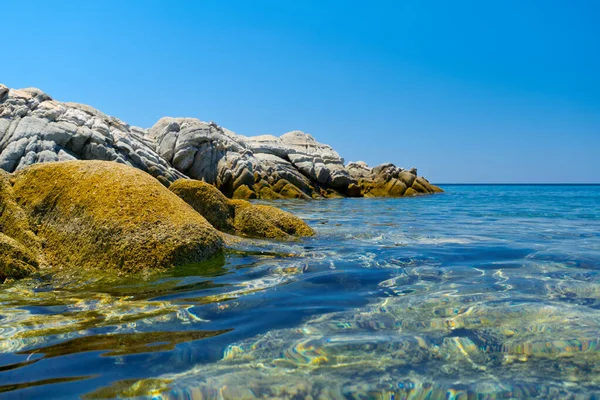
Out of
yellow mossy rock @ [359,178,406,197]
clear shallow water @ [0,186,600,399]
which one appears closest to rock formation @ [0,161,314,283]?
clear shallow water @ [0,186,600,399]

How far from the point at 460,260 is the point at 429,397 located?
5.26 m

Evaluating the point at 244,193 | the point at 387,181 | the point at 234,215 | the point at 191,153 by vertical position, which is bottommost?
the point at 234,215

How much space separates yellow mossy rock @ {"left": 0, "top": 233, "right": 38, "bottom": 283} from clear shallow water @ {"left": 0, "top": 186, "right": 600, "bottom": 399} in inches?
10.9

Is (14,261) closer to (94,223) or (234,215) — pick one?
(94,223)

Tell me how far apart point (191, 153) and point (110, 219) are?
99.6ft

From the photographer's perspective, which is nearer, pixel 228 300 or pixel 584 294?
pixel 228 300

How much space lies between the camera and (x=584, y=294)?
5344mm

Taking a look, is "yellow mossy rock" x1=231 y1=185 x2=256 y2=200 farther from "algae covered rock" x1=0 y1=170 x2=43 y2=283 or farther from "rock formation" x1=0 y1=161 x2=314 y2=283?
"algae covered rock" x1=0 y1=170 x2=43 y2=283

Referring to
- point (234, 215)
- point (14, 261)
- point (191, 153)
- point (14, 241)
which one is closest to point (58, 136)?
point (191, 153)

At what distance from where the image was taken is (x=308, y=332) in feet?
13.0

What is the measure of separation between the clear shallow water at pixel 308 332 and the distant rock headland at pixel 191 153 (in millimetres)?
14483

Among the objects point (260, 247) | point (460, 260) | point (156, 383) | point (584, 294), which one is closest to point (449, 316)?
point (584, 294)

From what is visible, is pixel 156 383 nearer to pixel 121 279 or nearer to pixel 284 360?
pixel 284 360

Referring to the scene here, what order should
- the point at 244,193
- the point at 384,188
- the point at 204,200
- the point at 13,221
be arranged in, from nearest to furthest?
the point at 13,221 < the point at 204,200 < the point at 244,193 < the point at 384,188
